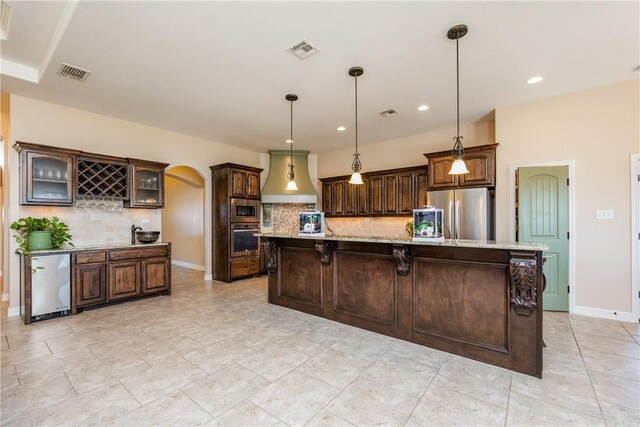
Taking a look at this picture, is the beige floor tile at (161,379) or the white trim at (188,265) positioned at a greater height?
the beige floor tile at (161,379)

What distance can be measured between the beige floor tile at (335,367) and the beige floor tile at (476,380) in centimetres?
66

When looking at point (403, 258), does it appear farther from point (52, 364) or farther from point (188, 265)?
point (188, 265)

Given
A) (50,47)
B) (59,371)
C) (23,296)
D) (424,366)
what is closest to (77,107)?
(50,47)

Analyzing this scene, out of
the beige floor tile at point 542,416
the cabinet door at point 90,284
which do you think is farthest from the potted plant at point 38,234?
the beige floor tile at point 542,416

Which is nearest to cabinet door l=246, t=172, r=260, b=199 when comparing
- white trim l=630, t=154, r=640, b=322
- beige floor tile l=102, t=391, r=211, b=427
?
beige floor tile l=102, t=391, r=211, b=427

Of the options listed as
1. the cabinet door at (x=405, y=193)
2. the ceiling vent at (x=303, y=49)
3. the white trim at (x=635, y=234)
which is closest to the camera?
the ceiling vent at (x=303, y=49)

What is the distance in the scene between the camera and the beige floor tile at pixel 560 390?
2049 mm

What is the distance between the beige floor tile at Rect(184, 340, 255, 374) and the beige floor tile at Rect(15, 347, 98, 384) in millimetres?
932

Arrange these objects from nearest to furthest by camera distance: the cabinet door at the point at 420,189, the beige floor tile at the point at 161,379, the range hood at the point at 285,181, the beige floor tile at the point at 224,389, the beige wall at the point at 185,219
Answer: the beige floor tile at the point at 224,389 < the beige floor tile at the point at 161,379 < the cabinet door at the point at 420,189 < the range hood at the point at 285,181 < the beige wall at the point at 185,219

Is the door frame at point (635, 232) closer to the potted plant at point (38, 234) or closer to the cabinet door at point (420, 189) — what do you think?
the cabinet door at point (420, 189)

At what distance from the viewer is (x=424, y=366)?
260 centimetres

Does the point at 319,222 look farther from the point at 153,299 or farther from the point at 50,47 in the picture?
the point at 50,47

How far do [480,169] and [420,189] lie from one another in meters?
1.20

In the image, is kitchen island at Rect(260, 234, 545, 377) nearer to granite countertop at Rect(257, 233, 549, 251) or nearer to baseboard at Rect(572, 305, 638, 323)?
granite countertop at Rect(257, 233, 549, 251)
